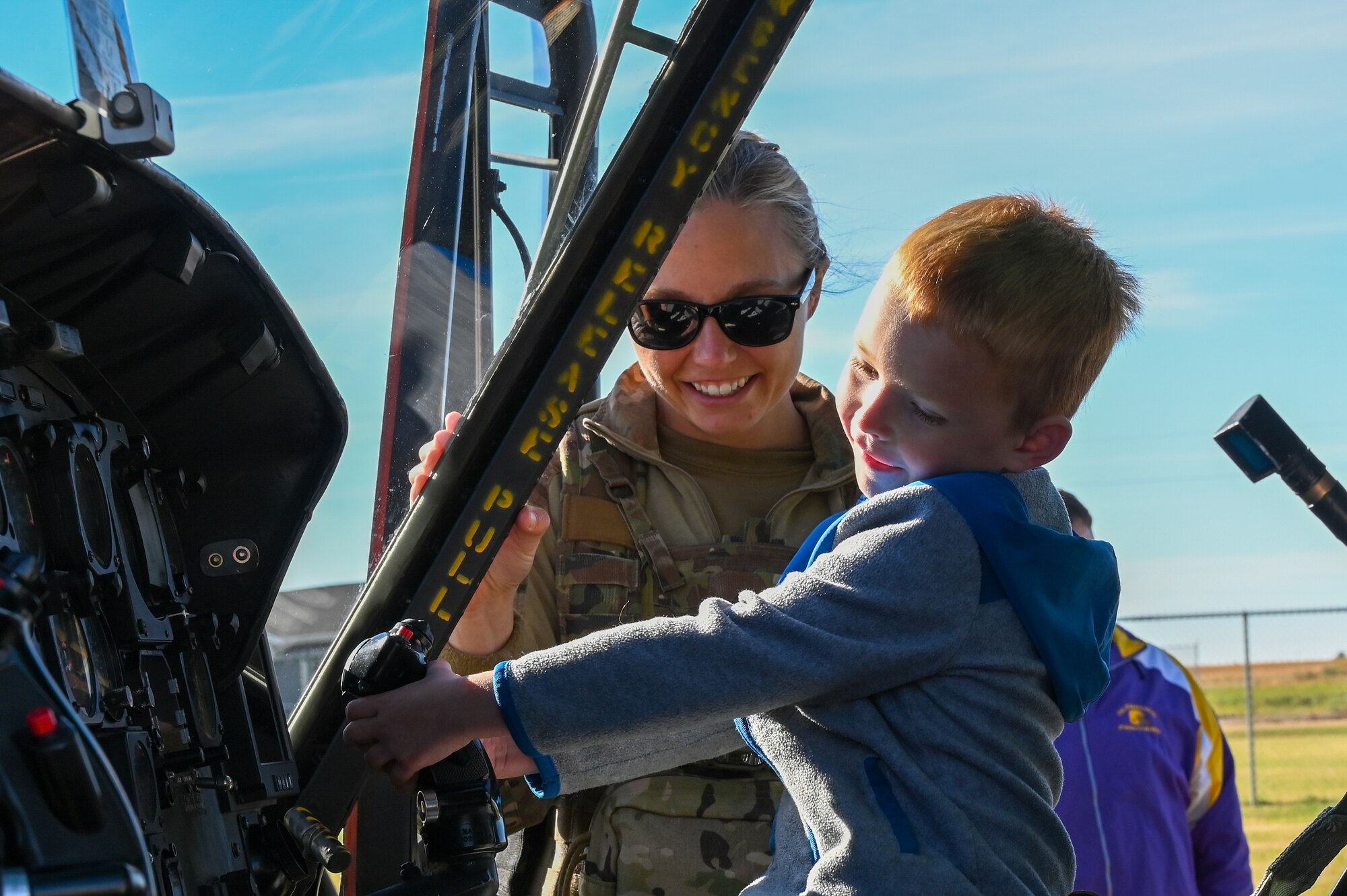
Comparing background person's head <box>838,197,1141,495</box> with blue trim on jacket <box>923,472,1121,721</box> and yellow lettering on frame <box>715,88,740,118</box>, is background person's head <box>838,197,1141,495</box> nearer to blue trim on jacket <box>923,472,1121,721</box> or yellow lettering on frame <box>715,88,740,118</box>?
blue trim on jacket <box>923,472,1121,721</box>

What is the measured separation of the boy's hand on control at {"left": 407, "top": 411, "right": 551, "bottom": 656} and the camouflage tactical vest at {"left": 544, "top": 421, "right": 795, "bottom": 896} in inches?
4.9

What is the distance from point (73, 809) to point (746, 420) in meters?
1.44

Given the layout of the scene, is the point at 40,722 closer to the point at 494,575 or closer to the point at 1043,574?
the point at 1043,574

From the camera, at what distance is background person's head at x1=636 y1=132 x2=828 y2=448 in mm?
2139

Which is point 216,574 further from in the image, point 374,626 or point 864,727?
point 864,727

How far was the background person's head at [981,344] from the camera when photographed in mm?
1530

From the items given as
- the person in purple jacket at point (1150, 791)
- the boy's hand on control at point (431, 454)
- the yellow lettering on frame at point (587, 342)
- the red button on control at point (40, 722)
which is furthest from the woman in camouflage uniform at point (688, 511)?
the person in purple jacket at point (1150, 791)

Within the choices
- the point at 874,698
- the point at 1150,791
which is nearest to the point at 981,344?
the point at 874,698

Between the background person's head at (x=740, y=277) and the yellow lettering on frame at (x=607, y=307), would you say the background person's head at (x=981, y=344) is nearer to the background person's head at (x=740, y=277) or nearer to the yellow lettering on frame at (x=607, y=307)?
the yellow lettering on frame at (x=607, y=307)

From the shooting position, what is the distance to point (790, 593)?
1.44 m

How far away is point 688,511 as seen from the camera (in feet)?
7.48

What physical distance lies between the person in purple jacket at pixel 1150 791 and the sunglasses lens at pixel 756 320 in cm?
150

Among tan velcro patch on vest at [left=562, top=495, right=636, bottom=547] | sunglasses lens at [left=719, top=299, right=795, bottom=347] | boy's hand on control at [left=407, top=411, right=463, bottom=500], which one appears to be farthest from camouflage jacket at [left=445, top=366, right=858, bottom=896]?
boy's hand on control at [left=407, top=411, right=463, bottom=500]

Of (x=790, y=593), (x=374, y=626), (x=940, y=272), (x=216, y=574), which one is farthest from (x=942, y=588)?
(x=216, y=574)
